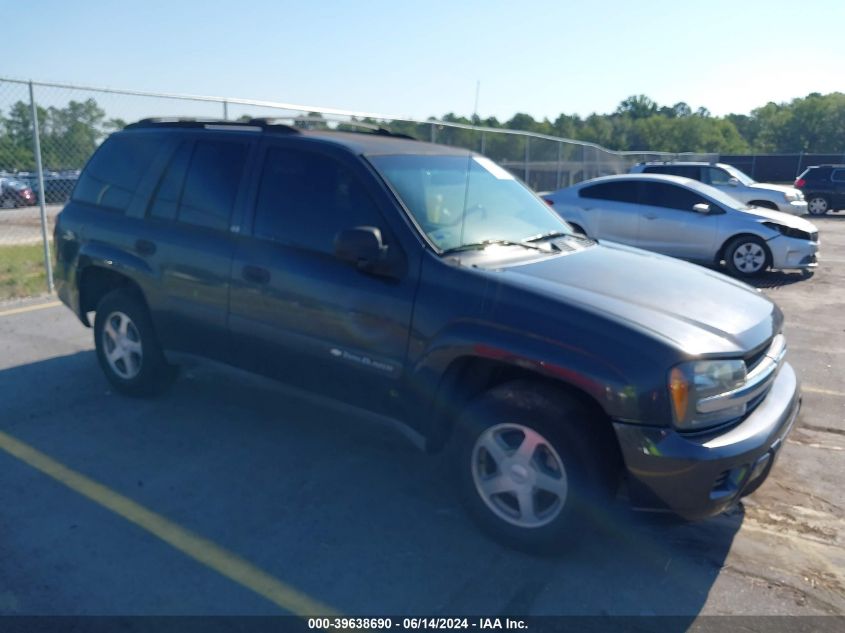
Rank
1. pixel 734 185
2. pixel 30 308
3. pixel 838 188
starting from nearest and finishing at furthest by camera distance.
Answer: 1. pixel 30 308
2. pixel 734 185
3. pixel 838 188

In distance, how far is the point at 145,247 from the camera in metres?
5.21

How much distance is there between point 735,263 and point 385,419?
935 cm

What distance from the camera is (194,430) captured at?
516 cm

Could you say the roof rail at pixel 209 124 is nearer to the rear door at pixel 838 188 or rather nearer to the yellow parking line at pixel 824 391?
the yellow parking line at pixel 824 391

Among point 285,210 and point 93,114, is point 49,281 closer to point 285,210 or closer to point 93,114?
point 93,114

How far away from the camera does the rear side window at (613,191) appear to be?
492 inches

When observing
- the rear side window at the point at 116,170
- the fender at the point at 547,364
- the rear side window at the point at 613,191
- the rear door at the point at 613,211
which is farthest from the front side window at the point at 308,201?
the rear side window at the point at 613,191

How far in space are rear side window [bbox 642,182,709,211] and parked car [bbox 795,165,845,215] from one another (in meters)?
16.7

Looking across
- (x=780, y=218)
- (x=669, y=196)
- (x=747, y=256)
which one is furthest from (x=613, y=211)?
(x=780, y=218)

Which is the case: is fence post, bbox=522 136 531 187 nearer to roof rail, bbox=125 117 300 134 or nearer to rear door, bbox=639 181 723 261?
rear door, bbox=639 181 723 261

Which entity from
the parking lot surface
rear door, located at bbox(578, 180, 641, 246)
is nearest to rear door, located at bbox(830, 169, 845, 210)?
rear door, located at bbox(578, 180, 641, 246)

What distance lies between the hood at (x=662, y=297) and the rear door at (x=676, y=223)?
7.92 metres

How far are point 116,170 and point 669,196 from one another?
9.16 m

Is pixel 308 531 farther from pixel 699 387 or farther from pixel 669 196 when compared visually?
pixel 669 196
